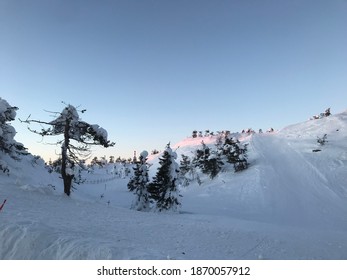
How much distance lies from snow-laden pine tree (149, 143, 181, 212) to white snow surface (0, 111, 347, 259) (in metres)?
5.19

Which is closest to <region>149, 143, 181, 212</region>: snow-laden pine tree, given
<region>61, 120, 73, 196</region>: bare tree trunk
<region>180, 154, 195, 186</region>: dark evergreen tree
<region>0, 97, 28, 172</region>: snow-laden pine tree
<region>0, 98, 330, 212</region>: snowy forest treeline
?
<region>0, 98, 330, 212</region>: snowy forest treeline

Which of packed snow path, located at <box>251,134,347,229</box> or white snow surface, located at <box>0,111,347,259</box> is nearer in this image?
white snow surface, located at <box>0,111,347,259</box>

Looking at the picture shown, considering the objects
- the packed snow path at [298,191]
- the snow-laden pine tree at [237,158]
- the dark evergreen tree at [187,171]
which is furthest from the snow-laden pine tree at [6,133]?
the dark evergreen tree at [187,171]

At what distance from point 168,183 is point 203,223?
18.4 m

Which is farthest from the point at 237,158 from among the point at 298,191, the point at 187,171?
the point at 187,171

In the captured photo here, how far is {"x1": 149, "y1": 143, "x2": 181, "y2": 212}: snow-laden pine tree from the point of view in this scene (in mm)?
34781

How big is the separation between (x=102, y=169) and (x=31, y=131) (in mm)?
178473

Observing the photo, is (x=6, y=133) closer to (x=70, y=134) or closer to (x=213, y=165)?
(x=70, y=134)

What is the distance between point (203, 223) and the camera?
1697 centimetres

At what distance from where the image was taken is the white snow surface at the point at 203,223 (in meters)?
8.91

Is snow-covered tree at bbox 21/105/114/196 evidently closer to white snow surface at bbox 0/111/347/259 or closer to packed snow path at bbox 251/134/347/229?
white snow surface at bbox 0/111/347/259

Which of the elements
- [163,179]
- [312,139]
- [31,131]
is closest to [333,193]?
[163,179]

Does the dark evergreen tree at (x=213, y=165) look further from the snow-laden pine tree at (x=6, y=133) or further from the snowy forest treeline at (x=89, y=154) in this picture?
the snow-laden pine tree at (x=6, y=133)
